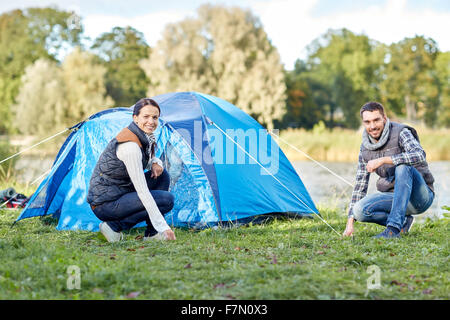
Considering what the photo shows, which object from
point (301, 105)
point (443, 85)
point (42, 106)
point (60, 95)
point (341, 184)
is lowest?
point (341, 184)

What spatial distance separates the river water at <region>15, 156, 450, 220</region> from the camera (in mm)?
7667

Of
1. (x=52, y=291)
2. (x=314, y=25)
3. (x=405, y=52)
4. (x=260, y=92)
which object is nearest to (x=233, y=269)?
(x=52, y=291)

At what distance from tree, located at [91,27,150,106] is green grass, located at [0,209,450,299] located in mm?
26867

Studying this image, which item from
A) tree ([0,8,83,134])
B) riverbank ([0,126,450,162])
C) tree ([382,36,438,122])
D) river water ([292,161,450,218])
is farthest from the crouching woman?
tree ([382,36,438,122])

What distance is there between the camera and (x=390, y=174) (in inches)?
154

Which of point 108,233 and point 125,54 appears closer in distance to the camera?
point 108,233

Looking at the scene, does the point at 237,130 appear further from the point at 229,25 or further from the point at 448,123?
the point at 448,123

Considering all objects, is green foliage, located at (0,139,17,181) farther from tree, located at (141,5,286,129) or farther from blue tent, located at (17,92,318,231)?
tree, located at (141,5,286,129)

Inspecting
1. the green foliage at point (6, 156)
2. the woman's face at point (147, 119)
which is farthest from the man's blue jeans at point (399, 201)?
the green foliage at point (6, 156)

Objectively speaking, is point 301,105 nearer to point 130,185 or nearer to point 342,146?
point 342,146

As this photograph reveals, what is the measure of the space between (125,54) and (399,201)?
30165 mm

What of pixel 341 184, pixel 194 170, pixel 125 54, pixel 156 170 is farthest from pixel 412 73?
pixel 156 170

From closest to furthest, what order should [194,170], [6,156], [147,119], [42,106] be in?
Result: [147,119] → [194,170] → [6,156] → [42,106]

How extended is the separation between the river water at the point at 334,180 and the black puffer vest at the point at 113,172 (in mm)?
3317
